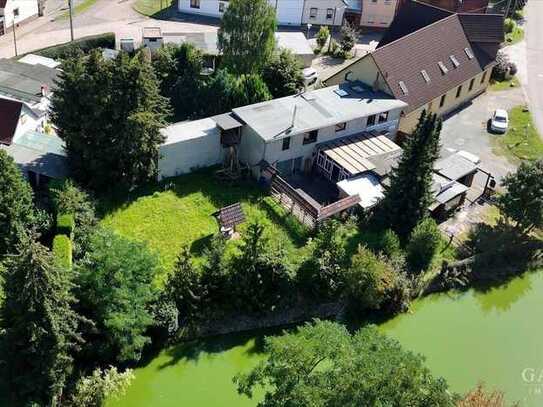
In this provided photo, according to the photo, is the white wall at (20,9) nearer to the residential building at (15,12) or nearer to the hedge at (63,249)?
the residential building at (15,12)

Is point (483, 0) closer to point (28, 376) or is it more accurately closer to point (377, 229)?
point (377, 229)

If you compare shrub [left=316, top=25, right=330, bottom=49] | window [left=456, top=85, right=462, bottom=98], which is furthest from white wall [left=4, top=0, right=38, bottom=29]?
window [left=456, top=85, right=462, bottom=98]

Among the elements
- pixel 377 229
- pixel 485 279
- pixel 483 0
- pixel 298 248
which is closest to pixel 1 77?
pixel 298 248

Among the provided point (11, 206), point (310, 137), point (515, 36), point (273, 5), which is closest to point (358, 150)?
point (310, 137)

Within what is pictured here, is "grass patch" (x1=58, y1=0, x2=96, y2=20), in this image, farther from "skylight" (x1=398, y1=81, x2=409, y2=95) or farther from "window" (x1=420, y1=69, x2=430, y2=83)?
"window" (x1=420, y1=69, x2=430, y2=83)

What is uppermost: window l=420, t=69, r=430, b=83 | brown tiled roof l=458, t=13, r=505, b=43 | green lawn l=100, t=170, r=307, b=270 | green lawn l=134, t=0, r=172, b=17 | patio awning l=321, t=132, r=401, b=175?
brown tiled roof l=458, t=13, r=505, b=43

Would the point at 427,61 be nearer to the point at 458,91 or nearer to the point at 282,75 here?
the point at 458,91
